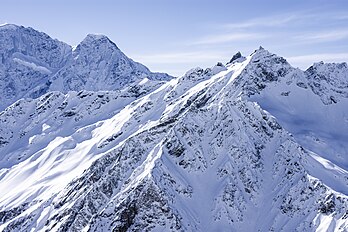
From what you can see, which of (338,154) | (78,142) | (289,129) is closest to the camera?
(338,154)

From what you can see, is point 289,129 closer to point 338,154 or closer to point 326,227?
point 338,154

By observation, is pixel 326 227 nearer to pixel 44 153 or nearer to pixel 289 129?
pixel 289 129

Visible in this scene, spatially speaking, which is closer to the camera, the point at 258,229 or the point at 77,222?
the point at 258,229

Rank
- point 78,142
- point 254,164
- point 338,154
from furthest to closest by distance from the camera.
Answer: point 78,142 < point 338,154 < point 254,164

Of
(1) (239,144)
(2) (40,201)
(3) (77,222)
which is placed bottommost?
(1) (239,144)

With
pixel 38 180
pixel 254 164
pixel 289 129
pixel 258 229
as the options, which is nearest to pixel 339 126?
pixel 289 129

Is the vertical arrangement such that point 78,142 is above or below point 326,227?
above
